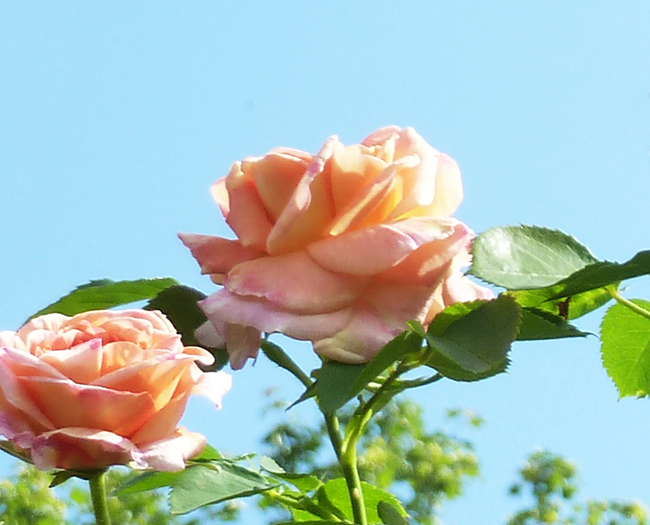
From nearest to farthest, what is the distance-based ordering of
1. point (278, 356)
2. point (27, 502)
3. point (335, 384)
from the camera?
point (335, 384), point (278, 356), point (27, 502)

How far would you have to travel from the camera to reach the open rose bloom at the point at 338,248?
397 mm

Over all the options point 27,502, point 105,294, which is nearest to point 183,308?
point 105,294

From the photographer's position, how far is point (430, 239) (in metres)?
0.39

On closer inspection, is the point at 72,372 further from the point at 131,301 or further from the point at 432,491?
the point at 432,491

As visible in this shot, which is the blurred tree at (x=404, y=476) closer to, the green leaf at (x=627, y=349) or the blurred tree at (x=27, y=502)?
the blurred tree at (x=27, y=502)

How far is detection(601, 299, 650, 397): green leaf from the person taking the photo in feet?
1.67

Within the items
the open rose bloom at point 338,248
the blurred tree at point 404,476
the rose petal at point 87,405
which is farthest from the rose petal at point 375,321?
the blurred tree at point 404,476

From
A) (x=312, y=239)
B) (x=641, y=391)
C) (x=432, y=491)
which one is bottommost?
(x=432, y=491)

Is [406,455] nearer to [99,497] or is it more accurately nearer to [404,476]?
[404,476]

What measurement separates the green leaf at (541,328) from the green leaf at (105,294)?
22 centimetres

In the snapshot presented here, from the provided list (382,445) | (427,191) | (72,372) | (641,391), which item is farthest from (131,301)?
(382,445)

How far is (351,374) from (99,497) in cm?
15

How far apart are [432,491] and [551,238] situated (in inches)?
245

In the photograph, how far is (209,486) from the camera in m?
0.46
